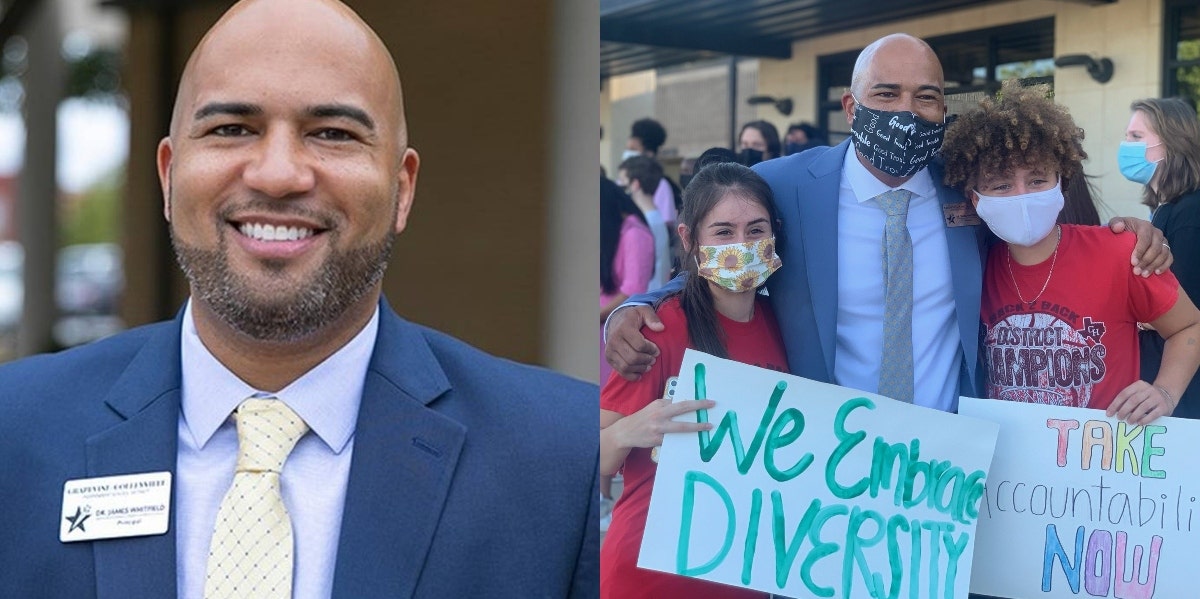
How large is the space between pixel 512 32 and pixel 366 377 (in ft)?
5.00

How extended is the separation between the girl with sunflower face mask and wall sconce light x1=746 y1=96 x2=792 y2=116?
0.40 feet

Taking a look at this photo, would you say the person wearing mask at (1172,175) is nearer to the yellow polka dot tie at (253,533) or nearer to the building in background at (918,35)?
the building in background at (918,35)

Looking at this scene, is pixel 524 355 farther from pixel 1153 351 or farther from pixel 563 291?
pixel 1153 351

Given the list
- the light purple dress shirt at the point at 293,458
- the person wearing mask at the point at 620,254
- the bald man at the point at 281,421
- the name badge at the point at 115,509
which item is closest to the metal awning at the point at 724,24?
the person wearing mask at the point at 620,254

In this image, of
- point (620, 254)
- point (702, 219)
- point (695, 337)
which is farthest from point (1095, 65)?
point (620, 254)

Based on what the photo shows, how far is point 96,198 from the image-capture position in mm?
4500

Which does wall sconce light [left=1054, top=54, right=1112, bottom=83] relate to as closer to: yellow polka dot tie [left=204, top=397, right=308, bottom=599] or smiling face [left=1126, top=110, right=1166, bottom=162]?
smiling face [left=1126, top=110, right=1166, bottom=162]

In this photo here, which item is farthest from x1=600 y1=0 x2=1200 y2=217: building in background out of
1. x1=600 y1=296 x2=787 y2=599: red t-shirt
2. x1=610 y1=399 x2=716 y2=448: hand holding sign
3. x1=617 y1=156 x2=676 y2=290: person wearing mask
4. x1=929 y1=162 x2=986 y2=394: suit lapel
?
x1=610 y1=399 x2=716 y2=448: hand holding sign

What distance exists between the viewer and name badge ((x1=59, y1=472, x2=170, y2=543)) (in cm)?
206

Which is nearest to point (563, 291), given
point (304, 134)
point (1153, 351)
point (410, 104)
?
point (410, 104)

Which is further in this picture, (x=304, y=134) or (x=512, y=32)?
(x=512, y=32)

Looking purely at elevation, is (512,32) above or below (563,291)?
above

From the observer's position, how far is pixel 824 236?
2277 millimetres

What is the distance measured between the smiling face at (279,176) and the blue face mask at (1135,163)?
125 cm
